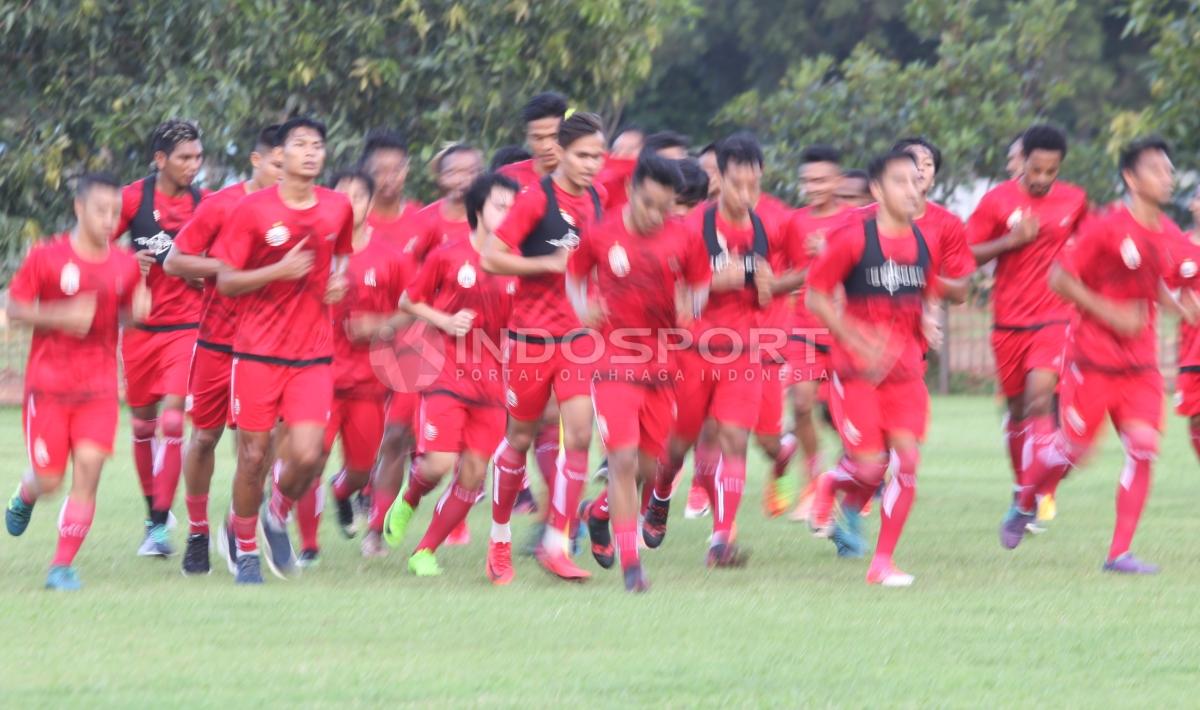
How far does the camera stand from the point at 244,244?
9094mm

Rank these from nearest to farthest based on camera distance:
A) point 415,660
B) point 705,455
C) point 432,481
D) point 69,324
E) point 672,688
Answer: point 672,688, point 415,660, point 69,324, point 432,481, point 705,455

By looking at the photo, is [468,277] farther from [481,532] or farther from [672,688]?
[672,688]

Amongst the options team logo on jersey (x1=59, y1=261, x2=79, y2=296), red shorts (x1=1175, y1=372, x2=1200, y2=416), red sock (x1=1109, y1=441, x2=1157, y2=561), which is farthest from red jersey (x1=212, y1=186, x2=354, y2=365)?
red shorts (x1=1175, y1=372, x2=1200, y2=416)

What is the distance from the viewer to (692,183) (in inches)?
391

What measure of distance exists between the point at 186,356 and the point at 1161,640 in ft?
18.4

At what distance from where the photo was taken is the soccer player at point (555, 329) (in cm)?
935

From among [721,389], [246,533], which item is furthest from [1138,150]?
[246,533]

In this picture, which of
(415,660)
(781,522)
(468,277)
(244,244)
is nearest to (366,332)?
(468,277)

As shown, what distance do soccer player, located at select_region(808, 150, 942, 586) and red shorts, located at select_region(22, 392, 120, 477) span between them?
3397mm

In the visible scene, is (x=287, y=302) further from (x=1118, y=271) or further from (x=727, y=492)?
(x=1118, y=271)

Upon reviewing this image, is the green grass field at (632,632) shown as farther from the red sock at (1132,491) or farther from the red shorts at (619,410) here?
the red shorts at (619,410)

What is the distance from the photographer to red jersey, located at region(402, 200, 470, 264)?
10770 mm

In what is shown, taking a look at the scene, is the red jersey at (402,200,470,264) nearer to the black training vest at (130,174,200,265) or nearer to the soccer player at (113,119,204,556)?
the soccer player at (113,119,204,556)

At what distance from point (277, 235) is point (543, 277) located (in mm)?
1296
